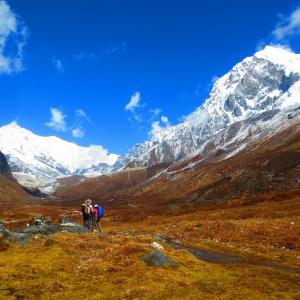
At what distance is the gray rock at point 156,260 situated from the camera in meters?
36.6

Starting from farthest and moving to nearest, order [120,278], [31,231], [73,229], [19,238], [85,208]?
[85,208] → [73,229] → [31,231] → [19,238] → [120,278]

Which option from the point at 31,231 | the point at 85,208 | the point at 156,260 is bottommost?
the point at 156,260

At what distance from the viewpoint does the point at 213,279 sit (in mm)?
32344

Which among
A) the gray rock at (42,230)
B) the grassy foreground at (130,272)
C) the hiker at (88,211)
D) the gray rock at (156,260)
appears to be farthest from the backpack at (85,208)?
the gray rock at (156,260)

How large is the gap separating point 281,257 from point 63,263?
19756 millimetres

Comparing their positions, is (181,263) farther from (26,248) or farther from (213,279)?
(26,248)

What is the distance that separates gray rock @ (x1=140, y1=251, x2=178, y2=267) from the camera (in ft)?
120

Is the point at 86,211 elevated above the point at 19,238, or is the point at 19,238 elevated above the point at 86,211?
the point at 86,211

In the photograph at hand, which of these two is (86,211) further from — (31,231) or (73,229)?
(31,231)

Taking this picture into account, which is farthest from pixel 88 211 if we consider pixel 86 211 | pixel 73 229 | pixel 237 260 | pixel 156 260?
pixel 156 260

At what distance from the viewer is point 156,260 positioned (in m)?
37.1

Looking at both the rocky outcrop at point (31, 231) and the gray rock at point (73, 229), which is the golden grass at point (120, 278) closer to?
the rocky outcrop at point (31, 231)

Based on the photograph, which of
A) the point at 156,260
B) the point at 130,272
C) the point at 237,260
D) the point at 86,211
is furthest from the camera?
the point at 86,211

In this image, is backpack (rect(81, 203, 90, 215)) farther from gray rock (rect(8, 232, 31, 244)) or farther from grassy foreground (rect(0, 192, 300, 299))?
gray rock (rect(8, 232, 31, 244))
